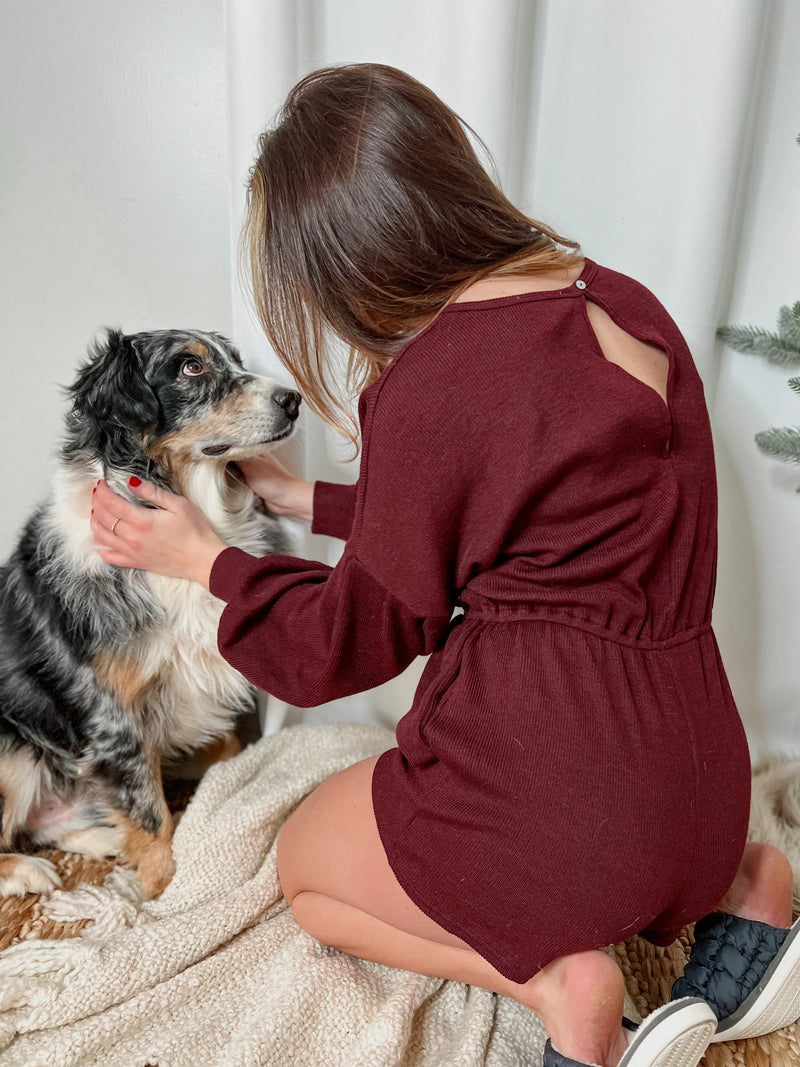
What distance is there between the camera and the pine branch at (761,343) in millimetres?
1624

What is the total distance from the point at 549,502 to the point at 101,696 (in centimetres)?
95

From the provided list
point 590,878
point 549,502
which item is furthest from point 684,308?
point 590,878

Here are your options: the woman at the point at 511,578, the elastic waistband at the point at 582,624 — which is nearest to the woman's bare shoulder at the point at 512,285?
the woman at the point at 511,578

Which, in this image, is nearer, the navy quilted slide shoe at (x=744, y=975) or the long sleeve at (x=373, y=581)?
the long sleeve at (x=373, y=581)

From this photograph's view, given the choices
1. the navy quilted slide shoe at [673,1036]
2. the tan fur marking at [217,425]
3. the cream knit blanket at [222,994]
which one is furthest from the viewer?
the tan fur marking at [217,425]

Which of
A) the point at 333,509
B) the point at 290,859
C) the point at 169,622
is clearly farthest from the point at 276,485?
the point at 290,859

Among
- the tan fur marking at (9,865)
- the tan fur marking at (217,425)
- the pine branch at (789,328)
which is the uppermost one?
the pine branch at (789,328)

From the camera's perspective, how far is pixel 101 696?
1460mm

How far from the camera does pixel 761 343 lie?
164 cm

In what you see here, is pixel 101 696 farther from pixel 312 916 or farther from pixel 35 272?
pixel 35 272

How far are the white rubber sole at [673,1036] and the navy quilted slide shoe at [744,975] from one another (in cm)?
18

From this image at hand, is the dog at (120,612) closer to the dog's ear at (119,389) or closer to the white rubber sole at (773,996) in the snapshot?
the dog's ear at (119,389)

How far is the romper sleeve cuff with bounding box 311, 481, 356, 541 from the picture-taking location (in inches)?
62.2

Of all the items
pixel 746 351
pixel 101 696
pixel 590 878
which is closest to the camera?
pixel 590 878
